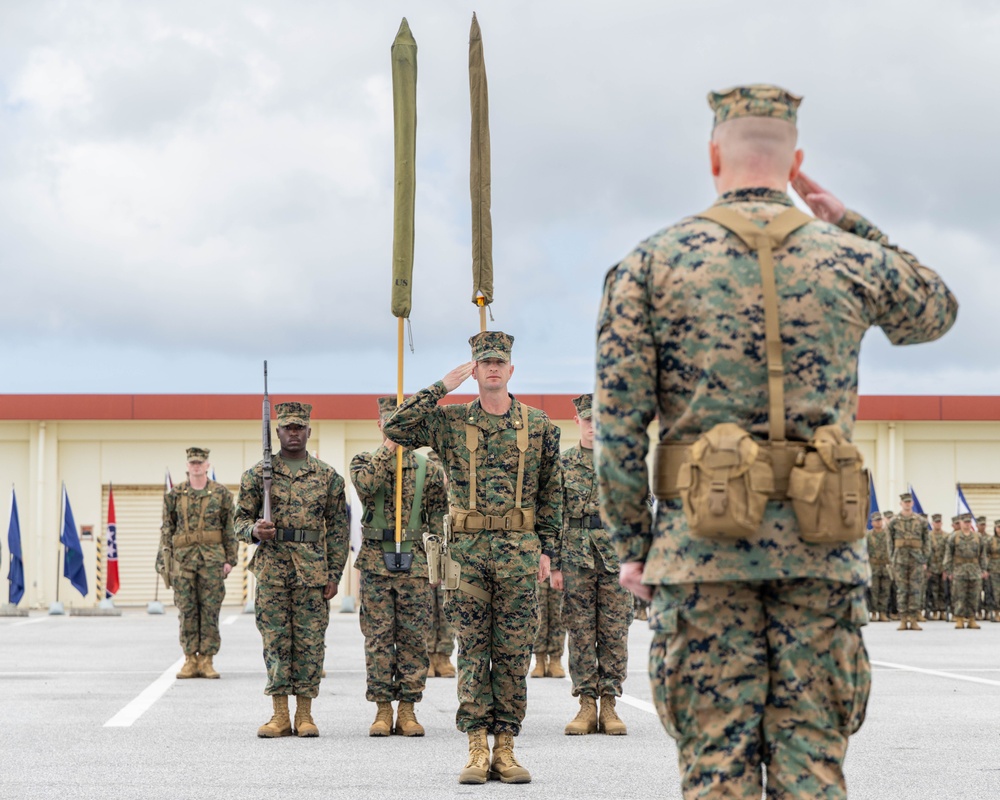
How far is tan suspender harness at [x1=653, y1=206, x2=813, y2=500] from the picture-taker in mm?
3914

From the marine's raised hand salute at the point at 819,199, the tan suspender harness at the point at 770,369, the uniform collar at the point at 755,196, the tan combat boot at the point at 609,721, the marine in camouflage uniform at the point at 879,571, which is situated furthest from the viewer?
the marine in camouflage uniform at the point at 879,571

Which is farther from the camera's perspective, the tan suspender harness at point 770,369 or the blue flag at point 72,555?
the blue flag at point 72,555

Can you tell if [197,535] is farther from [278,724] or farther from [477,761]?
[477,761]

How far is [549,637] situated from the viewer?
46.9 feet

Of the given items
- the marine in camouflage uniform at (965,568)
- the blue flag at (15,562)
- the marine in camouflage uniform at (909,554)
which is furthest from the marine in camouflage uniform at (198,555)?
the blue flag at (15,562)

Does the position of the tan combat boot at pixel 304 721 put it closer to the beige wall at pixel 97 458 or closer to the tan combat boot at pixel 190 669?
the tan combat boot at pixel 190 669

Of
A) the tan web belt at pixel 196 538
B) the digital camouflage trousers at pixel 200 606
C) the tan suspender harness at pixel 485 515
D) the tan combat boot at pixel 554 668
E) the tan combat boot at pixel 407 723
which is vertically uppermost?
the tan suspender harness at pixel 485 515

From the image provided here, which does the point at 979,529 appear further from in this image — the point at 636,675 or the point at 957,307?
the point at 957,307

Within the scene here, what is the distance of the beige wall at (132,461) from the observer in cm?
3606

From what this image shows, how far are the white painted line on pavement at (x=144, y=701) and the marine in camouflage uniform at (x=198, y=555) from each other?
413mm

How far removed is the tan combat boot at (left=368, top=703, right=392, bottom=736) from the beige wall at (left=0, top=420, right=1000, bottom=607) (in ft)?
87.8

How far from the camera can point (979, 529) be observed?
94.4 feet

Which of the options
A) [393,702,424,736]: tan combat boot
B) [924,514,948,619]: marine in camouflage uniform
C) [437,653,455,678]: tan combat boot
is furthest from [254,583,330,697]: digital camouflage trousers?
[924,514,948,619]: marine in camouflage uniform

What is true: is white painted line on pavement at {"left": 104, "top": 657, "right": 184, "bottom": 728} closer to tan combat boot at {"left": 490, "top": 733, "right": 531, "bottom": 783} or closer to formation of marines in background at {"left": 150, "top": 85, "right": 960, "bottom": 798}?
tan combat boot at {"left": 490, "top": 733, "right": 531, "bottom": 783}
